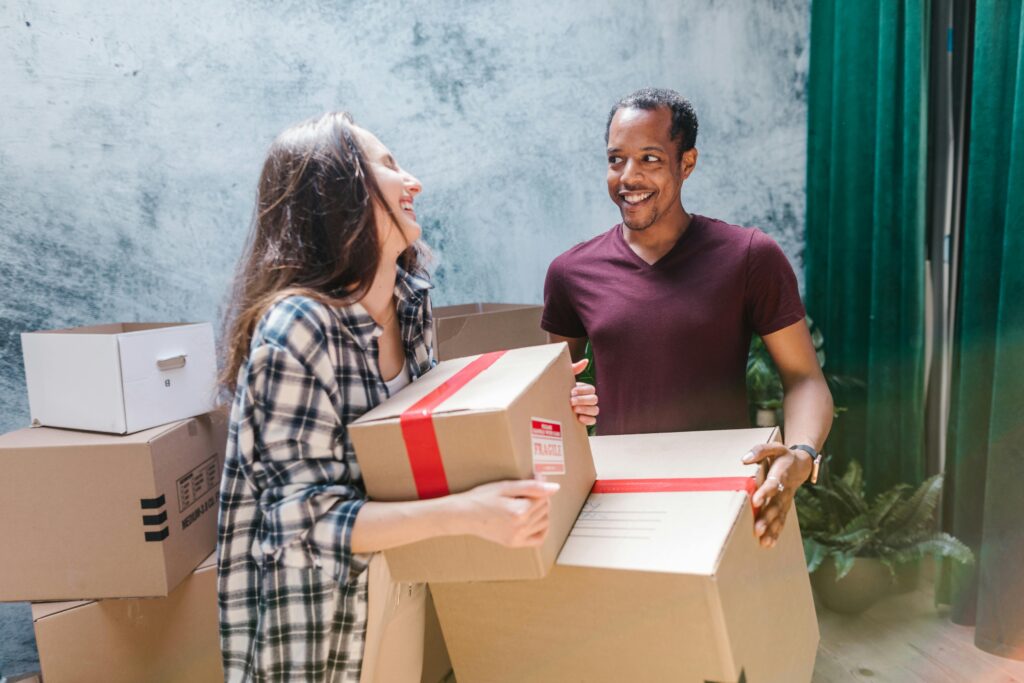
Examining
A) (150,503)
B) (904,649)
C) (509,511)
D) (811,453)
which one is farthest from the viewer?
(904,649)

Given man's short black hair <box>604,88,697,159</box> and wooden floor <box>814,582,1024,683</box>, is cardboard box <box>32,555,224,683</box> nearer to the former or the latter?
man's short black hair <box>604,88,697,159</box>

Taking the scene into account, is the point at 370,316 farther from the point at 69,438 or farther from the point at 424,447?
the point at 69,438

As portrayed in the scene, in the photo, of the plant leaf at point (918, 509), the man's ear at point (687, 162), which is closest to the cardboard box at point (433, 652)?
the man's ear at point (687, 162)

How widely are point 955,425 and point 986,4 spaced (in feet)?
3.81

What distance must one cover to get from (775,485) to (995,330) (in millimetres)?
1345

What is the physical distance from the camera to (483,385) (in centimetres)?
94

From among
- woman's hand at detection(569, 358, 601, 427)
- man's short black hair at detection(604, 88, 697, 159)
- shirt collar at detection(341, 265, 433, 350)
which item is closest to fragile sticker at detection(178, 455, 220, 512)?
shirt collar at detection(341, 265, 433, 350)

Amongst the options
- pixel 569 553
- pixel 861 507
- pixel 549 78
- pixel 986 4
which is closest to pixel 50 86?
pixel 549 78

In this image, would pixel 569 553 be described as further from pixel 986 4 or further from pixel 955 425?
pixel 986 4

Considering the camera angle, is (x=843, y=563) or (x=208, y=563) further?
(x=843, y=563)

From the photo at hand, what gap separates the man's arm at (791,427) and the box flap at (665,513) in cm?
4

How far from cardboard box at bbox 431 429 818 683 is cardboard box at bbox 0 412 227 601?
783mm

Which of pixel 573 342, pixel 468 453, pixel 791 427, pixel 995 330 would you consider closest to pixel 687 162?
pixel 573 342

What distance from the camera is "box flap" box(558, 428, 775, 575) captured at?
0.86 m
